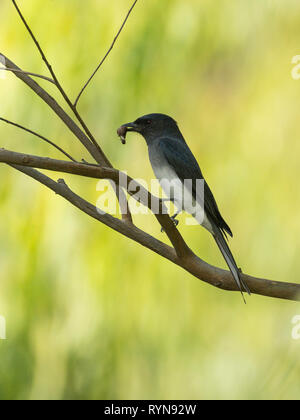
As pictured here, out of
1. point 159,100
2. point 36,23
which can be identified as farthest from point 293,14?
point 36,23

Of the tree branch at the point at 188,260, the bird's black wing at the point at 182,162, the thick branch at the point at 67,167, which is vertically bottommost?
the tree branch at the point at 188,260

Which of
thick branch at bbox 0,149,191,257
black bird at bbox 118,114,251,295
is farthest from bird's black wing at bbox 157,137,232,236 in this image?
thick branch at bbox 0,149,191,257

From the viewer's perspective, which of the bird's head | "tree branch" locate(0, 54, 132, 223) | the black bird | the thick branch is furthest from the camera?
the bird's head

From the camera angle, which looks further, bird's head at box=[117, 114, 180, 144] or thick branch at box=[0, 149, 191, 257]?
bird's head at box=[117, 114, 180, 144]

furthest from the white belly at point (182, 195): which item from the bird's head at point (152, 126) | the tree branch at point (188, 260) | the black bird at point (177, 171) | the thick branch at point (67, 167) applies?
the thick branch at point (67, 167)

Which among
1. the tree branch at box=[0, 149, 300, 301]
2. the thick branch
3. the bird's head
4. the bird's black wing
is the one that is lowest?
the tree branch at box=[0, 149, 300, 301]

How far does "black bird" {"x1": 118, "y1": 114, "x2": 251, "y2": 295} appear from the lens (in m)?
2.44

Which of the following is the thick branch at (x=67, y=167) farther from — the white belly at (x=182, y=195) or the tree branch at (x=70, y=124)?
the white belly at (x=182, y=195)

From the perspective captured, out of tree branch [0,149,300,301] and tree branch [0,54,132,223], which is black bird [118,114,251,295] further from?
tree branch [0,54,132,223]

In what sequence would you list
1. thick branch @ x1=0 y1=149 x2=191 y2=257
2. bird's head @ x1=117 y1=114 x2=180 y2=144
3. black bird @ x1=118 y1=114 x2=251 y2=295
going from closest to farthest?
thick branch @ x1=0 y1=149 x2=191 y2=257 → black bird @ x1=118 y1=114 x2=251 y2=295 → bird's head @ x1=117 y1=114 x2=180 y2=144

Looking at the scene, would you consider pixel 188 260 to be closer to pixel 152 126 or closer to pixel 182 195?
pixel 182 195

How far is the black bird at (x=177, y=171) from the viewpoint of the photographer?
2438 mm

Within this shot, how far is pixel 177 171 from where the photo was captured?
102 inches
